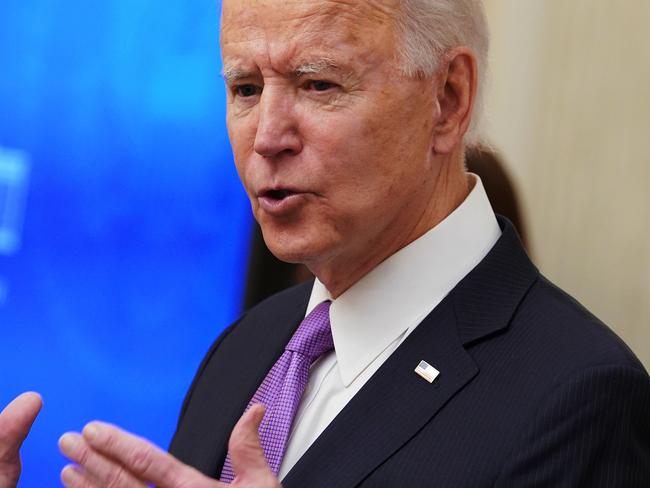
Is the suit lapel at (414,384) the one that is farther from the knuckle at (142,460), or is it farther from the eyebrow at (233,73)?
the eyebrow at (233,73)

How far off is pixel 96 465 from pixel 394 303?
2.17ft

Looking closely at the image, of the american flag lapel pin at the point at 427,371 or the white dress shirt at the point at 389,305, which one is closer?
the american flag lapel pin at the point at 427,371

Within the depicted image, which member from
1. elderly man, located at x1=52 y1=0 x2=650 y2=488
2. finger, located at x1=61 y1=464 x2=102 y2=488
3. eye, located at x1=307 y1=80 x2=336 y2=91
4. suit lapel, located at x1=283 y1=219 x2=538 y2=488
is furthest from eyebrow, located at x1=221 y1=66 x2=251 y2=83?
finger, located at x1=61 y1=464 x2=102 y2=488

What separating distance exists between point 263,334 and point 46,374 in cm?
132

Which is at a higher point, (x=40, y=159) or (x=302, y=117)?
(x=40, y=159)

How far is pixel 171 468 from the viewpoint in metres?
1.71

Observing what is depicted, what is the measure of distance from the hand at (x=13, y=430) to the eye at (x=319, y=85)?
730 mm

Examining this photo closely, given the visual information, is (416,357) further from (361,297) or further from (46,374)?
(46,374)

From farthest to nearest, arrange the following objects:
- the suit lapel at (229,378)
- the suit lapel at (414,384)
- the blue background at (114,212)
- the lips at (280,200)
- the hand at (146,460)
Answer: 1. the blue background at (114,212)
2. the suit lapel at (229,378)
3. the lips at (280,200)
4. the suit lapel at (414,384)
5. the hand at (146,460)

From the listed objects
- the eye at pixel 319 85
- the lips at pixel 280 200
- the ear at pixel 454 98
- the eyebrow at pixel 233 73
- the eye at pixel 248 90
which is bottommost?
the lips at pixel 280 200

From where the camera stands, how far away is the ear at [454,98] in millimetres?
2125

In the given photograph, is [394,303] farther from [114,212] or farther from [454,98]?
[114,212]

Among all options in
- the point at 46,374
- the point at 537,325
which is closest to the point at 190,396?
the point at 537,325

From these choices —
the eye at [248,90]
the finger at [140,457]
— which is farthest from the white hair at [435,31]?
the finger at [140,457]
